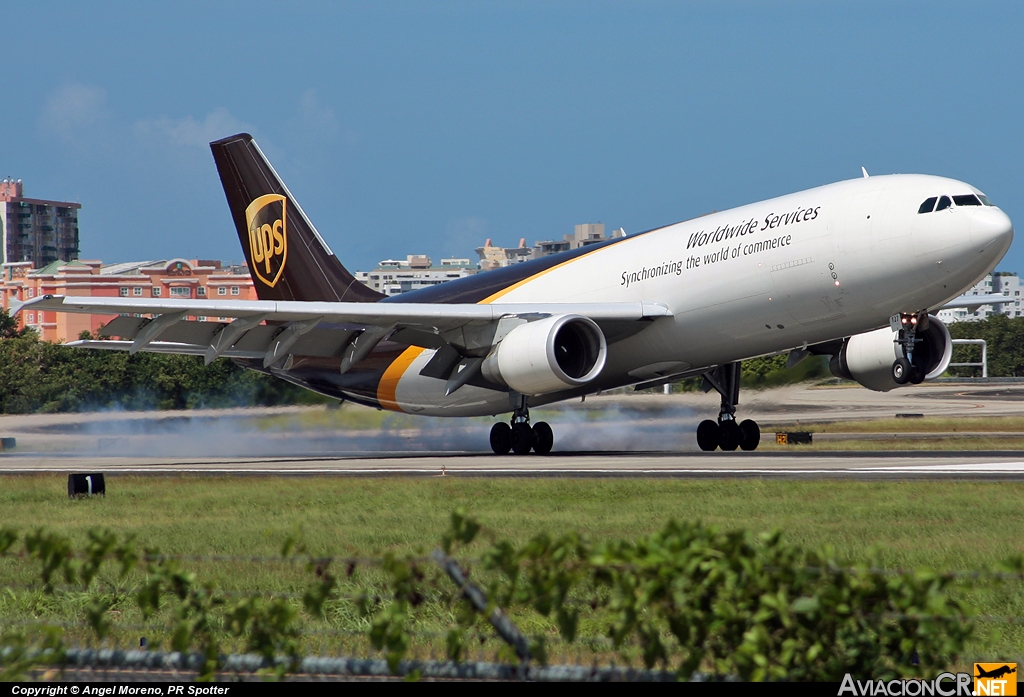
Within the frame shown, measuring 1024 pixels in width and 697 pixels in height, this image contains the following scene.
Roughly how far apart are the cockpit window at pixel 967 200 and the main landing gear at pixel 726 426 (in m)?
8.33

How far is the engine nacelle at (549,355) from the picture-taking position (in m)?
26.5

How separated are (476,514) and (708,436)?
52.9ft

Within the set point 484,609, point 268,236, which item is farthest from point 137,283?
point 484,609

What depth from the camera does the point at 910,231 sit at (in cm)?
2344

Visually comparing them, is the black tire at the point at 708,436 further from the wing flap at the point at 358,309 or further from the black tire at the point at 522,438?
the wing flap at the point at 358,309

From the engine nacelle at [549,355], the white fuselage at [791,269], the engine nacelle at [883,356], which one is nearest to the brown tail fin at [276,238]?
Result: the white fuselage at [791,269]

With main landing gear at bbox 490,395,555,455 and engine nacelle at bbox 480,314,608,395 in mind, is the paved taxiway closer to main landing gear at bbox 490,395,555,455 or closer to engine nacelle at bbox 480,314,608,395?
main landing gear at bbox 490,395,555,455

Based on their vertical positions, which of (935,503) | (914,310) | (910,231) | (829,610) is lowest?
(935,503)

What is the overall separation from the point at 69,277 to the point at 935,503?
172 m

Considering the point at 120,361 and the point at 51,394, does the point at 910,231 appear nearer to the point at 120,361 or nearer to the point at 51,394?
the point at 51,394

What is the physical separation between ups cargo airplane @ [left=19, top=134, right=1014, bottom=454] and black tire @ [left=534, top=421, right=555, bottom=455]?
37 mm

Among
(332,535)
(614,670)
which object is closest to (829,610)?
(614,670)

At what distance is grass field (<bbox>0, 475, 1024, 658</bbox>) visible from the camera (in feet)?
36.5

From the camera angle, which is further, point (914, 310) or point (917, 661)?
point (914, 310)
